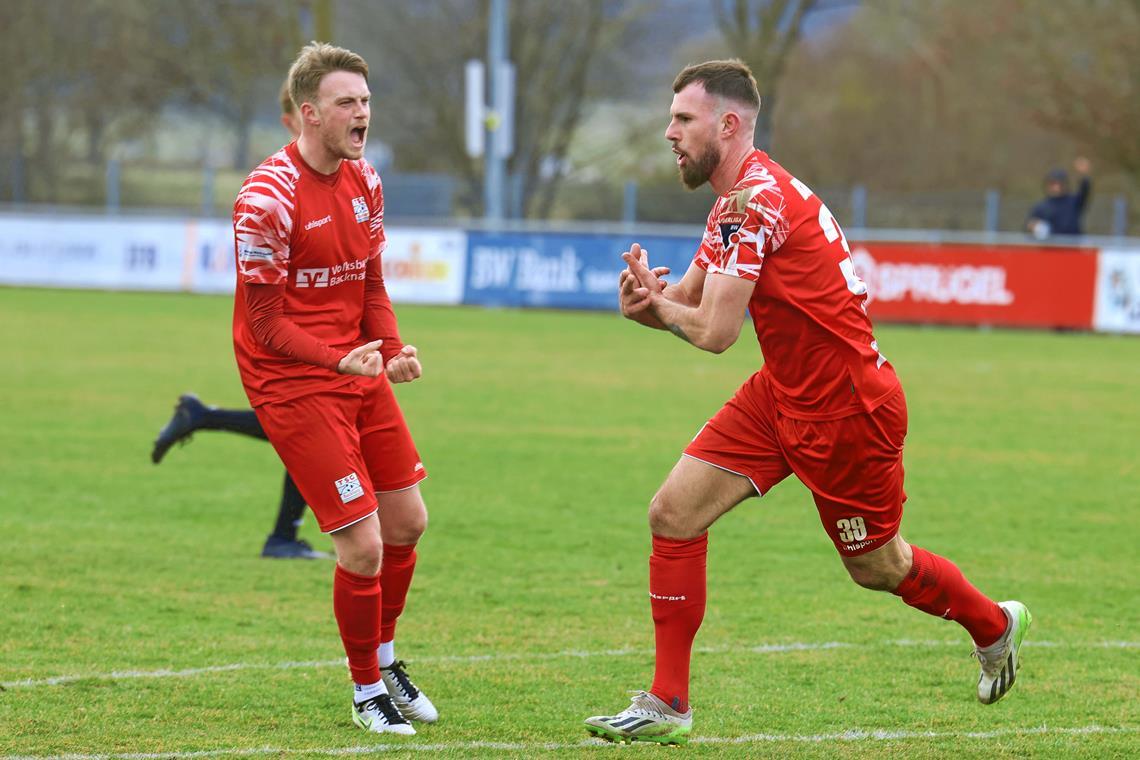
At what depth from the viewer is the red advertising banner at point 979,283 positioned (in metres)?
23.6

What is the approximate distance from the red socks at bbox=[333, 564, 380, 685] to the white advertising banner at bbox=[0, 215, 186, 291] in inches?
941

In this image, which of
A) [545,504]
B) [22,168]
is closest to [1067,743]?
[545,504]

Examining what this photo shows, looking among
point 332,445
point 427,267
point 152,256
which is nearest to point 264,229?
point 332,445

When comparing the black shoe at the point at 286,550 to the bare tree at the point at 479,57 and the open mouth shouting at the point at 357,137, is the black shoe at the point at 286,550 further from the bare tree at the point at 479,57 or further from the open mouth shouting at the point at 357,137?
the bare tree at the point at 479,57

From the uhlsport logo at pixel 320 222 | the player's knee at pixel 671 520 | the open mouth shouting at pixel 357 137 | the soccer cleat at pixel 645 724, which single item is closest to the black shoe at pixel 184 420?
the uhlsport logo at pixel 320 222

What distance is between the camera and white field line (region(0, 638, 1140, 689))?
5832mm

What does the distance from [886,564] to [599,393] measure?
10.5 meters

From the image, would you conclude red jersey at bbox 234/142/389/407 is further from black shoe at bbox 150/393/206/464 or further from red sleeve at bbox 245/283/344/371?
black shoe at bbox 150/393/206/464

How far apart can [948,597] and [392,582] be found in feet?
6.32

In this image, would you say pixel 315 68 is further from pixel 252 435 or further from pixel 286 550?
pixel 286 550

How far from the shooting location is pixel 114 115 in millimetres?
48250

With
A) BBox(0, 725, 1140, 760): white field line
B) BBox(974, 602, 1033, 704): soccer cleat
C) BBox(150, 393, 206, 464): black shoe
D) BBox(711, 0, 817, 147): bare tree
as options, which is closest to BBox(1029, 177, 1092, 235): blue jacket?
BBox(711, 0, 817, 147): bare tree

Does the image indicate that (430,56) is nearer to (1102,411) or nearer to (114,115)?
(114,115)

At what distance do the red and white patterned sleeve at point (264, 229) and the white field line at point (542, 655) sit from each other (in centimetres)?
161
